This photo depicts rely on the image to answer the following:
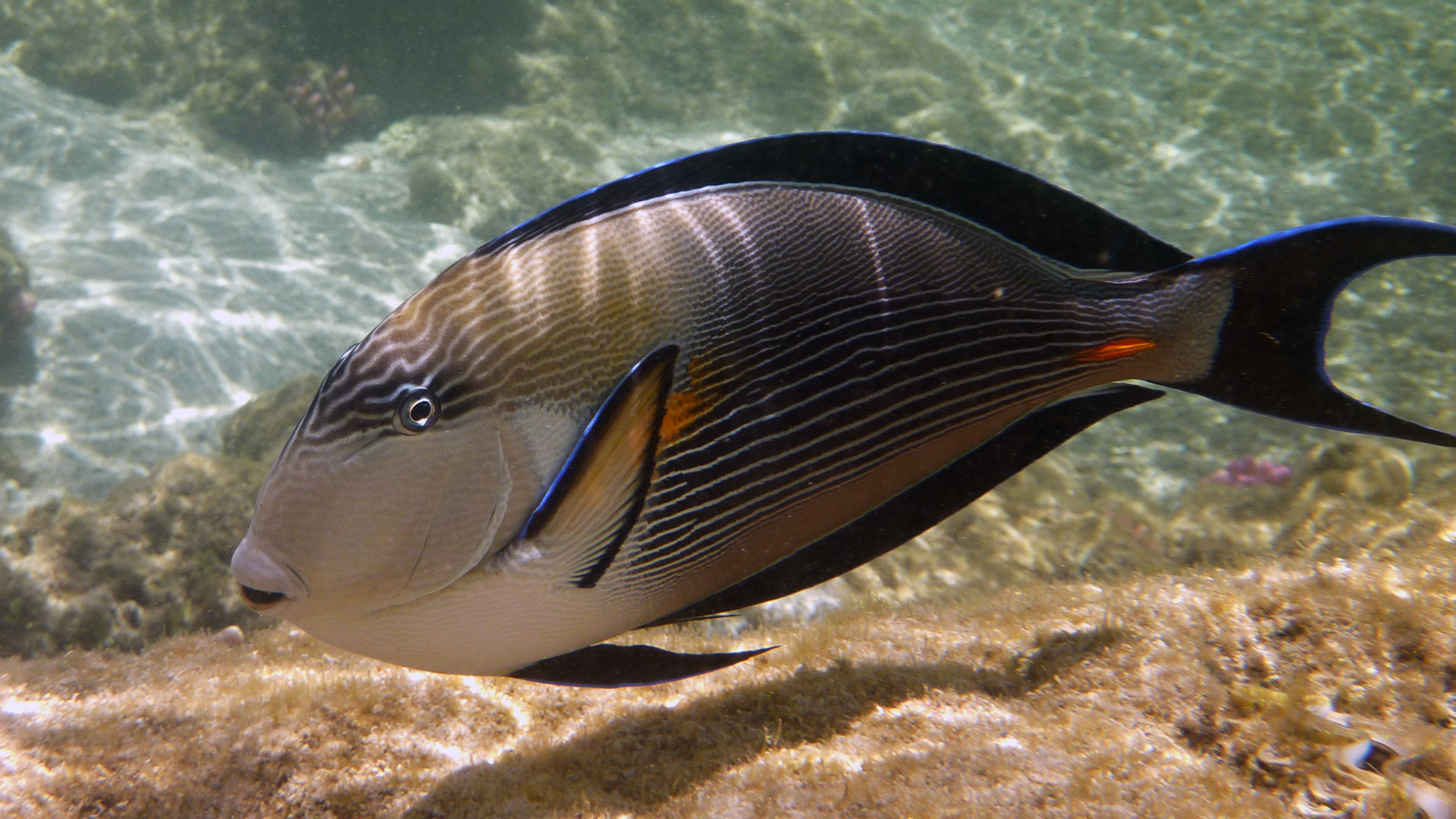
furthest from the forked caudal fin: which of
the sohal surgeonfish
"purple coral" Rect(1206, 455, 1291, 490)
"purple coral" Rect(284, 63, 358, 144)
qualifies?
"purple coral" Rect(284, 63, 358, 144)

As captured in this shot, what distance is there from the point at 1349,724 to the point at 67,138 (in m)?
13.4

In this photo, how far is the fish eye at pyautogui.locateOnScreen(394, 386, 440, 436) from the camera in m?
0.94

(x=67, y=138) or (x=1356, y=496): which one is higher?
(x=67, y=138)

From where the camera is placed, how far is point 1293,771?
1.36m

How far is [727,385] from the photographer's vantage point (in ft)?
3.37

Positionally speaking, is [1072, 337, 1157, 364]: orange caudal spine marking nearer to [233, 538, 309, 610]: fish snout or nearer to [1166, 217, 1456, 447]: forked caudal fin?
[1166, 217, 1456, 447]: forked caudal fin

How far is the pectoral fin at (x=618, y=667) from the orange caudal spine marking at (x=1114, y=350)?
73 centimetres

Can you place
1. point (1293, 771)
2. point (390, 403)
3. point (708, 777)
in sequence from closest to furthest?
1. point (390, 403)
2. point (1293, 771)
3. point (708, 777)

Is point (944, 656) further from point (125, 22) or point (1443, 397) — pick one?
point (125, 22)

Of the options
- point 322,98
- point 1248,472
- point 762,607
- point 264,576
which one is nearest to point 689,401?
point 264,576

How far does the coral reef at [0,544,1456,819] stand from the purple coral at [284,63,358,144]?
36.3 ft

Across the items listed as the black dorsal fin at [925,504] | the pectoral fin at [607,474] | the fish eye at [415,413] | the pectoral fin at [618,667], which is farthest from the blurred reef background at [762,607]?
the fish eye at [415,413]

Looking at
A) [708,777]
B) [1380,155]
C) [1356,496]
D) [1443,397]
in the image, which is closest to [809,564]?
[708,777]

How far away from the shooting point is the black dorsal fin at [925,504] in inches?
47.9
